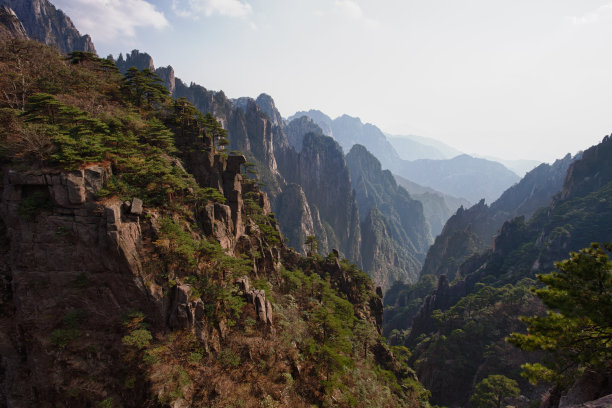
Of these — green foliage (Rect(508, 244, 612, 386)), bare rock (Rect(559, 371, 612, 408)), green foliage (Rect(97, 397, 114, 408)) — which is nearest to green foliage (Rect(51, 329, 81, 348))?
green foliage (Rect(97, 397, 114, 408))

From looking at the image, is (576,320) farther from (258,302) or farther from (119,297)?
(119,297)

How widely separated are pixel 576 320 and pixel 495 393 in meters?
34.6

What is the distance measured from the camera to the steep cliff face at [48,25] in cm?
9225

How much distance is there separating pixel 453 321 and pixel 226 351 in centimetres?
5452

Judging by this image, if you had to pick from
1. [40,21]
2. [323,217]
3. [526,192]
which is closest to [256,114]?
[323,217]

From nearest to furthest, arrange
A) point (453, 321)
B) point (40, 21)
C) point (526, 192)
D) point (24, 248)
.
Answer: point (24, 248), point (453, 321), point (40, 21), point (526, 192)

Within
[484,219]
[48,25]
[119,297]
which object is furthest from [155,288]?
[484,219]

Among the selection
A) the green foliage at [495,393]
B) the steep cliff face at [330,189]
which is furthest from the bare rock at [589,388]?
the steep cliff face at [330,189]

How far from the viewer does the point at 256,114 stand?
135m

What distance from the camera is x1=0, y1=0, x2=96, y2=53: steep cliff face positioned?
9225 centimetres

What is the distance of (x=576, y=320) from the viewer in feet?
27.8

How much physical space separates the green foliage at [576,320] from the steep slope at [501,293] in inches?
42.7

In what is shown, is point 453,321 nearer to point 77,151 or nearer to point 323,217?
point 77,151

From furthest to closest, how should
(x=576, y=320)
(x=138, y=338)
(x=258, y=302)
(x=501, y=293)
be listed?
(x=501, y=293) → (x=258, y=302) → (x=138, y=338) → (x=576, y=320)
